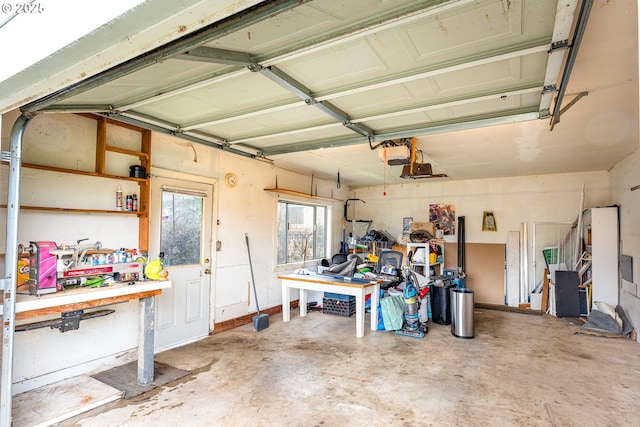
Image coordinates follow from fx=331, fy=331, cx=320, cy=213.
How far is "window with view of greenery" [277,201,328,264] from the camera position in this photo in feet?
20.4

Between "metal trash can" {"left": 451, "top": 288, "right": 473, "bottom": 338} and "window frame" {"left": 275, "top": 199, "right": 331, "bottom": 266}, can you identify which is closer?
"metal trash can" {"left": 451, "top": 288, "right": 473, "bottom": 338}

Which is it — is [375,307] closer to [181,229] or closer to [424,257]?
[424,257]

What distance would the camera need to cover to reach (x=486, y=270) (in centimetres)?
680

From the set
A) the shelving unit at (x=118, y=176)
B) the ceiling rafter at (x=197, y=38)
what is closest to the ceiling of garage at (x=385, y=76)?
the ceiling rafter at (x=197, y=38)

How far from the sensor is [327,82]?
8.05 ft

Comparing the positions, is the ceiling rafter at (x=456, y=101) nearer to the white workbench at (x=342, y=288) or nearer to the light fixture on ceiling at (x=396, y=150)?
the light fixture on ceiling at (x=396, y=150)

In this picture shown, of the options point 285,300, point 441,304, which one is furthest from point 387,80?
point 441,304

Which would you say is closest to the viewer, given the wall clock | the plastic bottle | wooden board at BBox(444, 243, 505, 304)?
the plastic bottle

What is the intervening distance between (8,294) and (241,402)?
1.88 metres

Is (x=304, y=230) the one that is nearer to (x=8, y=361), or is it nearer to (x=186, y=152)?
(x=186, y=152)

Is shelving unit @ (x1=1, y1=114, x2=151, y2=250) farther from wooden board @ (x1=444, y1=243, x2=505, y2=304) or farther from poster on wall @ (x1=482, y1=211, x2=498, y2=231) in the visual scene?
poster on wall @ (x1=482, y1=211, x2=498, y2=231)

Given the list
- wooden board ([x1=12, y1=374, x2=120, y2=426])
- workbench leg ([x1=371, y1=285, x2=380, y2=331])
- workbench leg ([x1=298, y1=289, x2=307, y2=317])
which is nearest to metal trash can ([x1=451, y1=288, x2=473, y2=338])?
workbench leg ([x1=371, y1=285, x2=380, y2=331])

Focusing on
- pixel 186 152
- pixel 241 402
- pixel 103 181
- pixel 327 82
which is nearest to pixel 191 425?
pixel 241 402

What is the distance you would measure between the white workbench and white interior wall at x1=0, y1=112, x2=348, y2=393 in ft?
2.14
